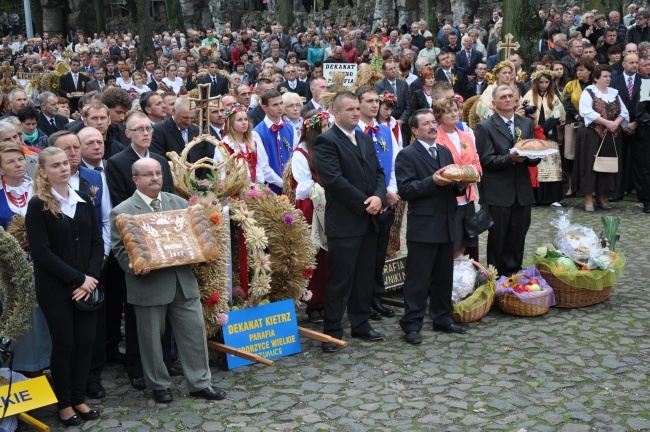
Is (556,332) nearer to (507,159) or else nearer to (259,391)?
(507,159)

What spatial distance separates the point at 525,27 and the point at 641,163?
5701 mm

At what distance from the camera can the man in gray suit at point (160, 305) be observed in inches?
237

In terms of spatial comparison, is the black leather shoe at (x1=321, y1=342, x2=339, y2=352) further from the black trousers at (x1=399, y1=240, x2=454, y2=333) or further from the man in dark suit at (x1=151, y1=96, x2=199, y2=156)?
the man in dark suit at (x1=151, y1=96, x2=199, y2=156)

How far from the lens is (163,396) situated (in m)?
6.20

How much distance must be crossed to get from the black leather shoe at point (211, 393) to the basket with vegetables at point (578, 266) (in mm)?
3653

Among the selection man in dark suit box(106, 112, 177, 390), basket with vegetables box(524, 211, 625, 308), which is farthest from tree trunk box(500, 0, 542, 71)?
man in dark suit box(106, 112, 177, 390)

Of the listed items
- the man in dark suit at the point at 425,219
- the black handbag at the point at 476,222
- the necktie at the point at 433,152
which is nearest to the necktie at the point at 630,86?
the black handbag at the point at 476,222

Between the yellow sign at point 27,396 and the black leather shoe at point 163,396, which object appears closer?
the yellow sign at point 27,396

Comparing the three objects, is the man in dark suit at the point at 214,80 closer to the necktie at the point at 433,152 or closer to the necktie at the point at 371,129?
the necktie at the point at 371,129

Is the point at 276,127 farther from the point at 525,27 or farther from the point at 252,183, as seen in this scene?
the point at 525,27

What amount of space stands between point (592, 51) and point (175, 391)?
11.6 metres

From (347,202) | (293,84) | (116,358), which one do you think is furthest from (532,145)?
(293,84)

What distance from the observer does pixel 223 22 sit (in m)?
42.6

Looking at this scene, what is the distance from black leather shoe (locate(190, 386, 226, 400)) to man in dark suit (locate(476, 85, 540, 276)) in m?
3.72
